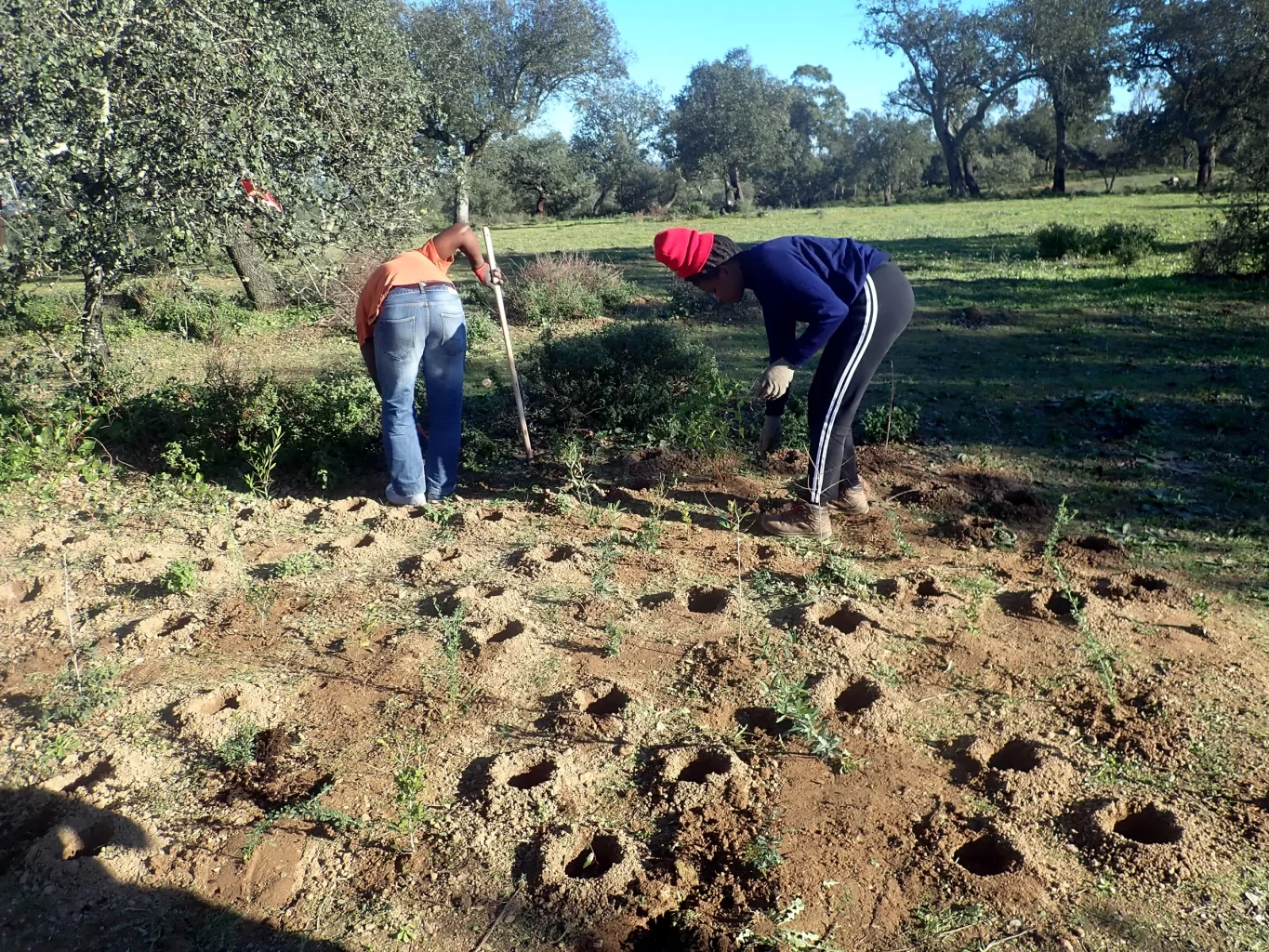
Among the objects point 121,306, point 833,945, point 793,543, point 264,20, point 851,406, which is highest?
point 264,20

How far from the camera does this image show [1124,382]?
6.98 meters

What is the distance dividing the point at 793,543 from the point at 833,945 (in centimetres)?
242

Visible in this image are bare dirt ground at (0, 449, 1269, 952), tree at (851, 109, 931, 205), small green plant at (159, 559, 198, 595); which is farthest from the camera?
tree at (851, 109, 931, 205)

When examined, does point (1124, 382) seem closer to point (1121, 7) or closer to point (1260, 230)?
point (1260, 230)

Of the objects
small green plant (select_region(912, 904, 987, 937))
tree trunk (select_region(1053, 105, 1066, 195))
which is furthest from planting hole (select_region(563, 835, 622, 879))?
tree trunk (select_region(1053, 105, 1066, 195))

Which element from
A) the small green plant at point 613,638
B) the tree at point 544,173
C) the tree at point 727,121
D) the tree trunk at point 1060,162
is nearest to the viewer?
the small green plant at point 613,638

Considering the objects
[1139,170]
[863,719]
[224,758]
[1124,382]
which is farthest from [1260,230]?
[1139,170]

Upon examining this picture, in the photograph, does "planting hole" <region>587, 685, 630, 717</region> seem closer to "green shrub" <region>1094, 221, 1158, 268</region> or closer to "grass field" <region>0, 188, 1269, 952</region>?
"grass field" <region>0, 188, 1269, 952</region>

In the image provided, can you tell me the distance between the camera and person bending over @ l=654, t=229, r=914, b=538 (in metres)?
3.98

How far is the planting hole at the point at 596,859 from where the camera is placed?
2.56 meters

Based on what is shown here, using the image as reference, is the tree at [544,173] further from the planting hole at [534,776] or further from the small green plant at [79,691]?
the planting hole at [534,776]

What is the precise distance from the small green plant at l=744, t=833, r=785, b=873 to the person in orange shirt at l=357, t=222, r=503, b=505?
314 cm

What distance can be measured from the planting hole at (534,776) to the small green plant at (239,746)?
0.91 m

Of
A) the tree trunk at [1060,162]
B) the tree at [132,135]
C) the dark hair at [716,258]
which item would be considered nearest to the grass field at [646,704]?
the tree at [132,135]
